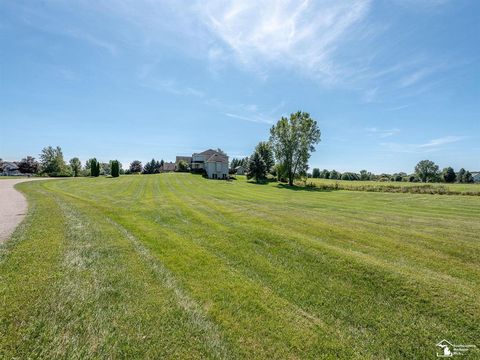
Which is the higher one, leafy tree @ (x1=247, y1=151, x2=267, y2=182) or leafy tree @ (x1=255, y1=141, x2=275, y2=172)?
leafy tree @ (x1=255, y1=141, x2=275, y2=172)

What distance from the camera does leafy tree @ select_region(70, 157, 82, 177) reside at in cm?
7938

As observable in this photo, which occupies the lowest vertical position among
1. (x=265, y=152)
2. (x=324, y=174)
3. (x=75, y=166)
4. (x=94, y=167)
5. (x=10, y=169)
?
(x=10, y=169)

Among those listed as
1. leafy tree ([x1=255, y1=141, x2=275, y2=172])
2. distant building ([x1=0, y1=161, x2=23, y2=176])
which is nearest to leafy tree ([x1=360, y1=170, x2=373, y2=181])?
leafy tree ([x1=255, y1=141, x2=275, y2=172])

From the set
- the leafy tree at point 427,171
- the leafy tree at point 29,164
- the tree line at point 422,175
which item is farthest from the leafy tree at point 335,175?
the leafy tree at point 29,164

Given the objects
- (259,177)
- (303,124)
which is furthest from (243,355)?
(259,177)

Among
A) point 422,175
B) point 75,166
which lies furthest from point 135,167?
point 422,175

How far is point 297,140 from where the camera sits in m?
47.9

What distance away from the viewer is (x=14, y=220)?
10.1 metres

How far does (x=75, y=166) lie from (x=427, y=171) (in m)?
128

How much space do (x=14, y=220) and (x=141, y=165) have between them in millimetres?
88715

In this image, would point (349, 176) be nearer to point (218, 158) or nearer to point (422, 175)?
point (422, 175)

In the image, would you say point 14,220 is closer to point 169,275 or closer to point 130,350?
point 169,275

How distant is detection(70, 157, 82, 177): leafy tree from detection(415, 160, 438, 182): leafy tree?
4867 inches

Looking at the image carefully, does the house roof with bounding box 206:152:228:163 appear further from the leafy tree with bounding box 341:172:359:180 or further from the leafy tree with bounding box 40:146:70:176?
the leafy tree with bounding box 341:172:359:180
